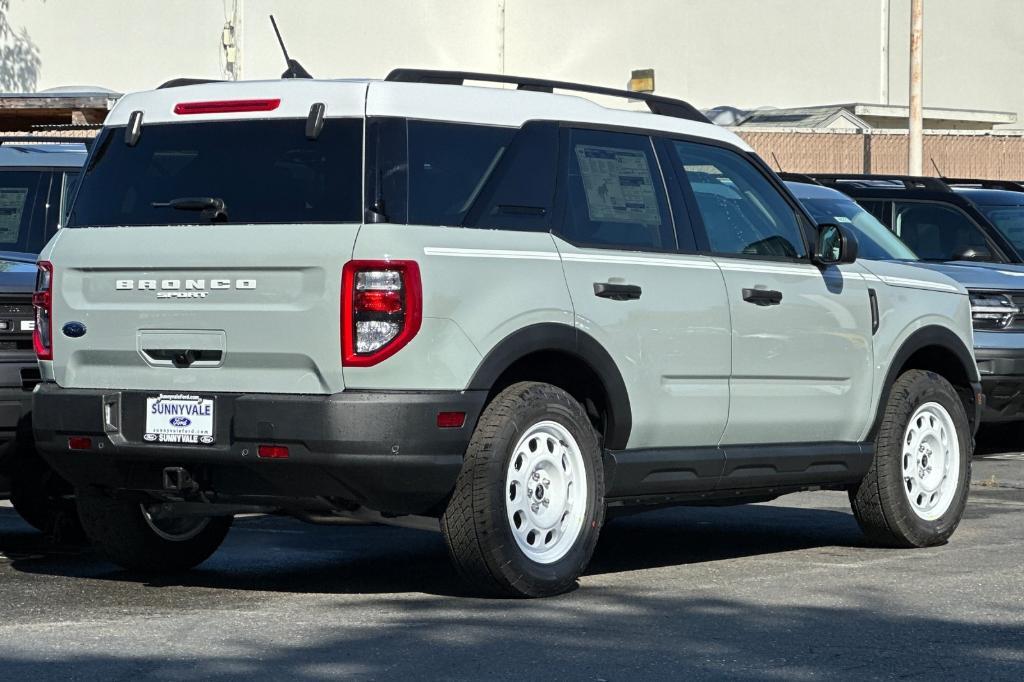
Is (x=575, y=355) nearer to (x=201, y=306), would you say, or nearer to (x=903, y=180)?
(x=201, y=306)

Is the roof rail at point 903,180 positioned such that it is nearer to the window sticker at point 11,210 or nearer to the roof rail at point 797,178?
the roof rail at point 797,178

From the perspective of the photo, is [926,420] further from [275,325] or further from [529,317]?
[275,325]

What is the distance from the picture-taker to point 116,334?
7.25m

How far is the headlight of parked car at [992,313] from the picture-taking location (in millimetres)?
13258

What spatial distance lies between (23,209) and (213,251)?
398cm

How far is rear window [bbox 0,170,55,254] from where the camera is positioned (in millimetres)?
10594

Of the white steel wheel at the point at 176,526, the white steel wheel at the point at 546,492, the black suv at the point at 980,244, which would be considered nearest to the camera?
the white steel wheel at the point at 546,492

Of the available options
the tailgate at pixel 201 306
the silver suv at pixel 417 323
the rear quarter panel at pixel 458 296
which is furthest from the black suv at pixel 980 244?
the tailgate at pixel 201 306

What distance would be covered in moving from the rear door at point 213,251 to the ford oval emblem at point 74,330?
2 centimetres

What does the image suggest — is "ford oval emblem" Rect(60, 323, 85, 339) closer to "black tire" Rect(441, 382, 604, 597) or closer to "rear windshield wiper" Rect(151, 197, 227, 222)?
"rear windshield wiper" Rect(151, 197, 227, 222)

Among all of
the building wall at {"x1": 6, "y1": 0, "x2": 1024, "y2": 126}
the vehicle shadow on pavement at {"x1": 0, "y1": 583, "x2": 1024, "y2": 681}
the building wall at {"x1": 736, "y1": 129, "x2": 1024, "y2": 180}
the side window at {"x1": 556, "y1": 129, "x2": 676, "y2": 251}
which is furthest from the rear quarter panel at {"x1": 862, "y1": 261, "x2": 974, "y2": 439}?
the building wall at {"x1": 6, "y1": 0, "x2": 1024, "y2": 126}

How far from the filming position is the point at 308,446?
6.78 metres

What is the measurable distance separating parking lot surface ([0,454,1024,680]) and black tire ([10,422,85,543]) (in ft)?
0.37

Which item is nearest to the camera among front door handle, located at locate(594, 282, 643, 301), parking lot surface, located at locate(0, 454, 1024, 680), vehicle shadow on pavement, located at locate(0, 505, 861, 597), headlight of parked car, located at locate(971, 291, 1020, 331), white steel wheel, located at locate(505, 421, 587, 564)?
parking lot surface, located at locate(0, 454, 1024, 680)
